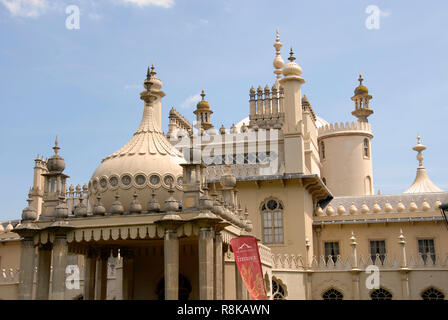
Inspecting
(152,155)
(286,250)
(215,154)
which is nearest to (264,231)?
(286,250)

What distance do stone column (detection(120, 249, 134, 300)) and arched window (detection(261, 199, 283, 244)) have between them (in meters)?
13.1

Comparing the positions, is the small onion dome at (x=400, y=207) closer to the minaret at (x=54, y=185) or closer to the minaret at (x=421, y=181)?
the minaret at (x=421, y=181)

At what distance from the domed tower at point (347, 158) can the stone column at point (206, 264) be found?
102 feet

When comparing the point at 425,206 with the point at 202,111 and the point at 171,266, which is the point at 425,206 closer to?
the point at 202,111

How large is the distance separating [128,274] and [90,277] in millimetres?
1764

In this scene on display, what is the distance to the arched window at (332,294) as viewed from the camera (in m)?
35.4

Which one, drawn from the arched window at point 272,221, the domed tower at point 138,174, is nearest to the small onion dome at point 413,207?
the arched window at point 272,221

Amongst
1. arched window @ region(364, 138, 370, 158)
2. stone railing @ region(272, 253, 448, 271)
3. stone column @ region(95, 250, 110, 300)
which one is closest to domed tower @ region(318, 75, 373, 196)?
arched window @ region(364, 138, 370, 158)

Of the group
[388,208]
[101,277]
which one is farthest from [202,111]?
[101,277]

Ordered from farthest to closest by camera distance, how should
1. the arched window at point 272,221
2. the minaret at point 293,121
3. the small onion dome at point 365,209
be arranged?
the small onion dome at point 365,209 → the minaret at point 293,121 → the arched window at point 272,221

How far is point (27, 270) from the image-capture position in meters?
20.8

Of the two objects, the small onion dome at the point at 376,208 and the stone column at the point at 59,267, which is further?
the small onion dome at the point at 376,208

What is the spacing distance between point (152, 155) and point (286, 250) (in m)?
17.1
